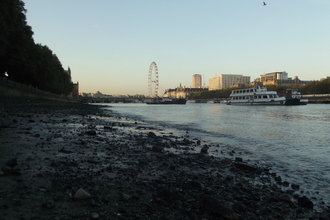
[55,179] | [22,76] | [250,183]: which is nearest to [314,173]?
[250,183]

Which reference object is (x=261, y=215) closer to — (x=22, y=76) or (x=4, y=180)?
(x=4, y=180)

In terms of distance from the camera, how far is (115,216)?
10.2ft

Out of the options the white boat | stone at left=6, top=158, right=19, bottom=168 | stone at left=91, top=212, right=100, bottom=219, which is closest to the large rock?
stone at left=91, top=212, right=100, bottom=219

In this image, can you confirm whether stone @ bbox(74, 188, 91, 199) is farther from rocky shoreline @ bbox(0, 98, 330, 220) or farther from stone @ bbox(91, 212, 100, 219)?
stone @ bbox(91, 212, 100, 219)

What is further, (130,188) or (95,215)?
(130,188)

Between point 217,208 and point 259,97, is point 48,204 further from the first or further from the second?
point 259,97

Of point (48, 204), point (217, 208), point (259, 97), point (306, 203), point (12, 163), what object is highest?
point (259, 97)

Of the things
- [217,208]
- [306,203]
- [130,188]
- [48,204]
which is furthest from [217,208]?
[48,204]

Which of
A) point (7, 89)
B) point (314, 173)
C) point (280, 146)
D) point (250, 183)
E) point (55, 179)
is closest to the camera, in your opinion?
point (55, 179)

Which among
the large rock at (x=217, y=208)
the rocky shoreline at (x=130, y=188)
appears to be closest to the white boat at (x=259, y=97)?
the rocky shoreline at (x=130, y=188)

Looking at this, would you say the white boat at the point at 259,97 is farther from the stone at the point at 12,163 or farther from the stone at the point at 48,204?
the stone at the point at 48,204

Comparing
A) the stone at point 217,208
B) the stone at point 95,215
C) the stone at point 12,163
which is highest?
the stone at point 12,163

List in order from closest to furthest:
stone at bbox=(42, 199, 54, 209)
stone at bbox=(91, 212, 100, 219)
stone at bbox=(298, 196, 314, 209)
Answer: stone at bbox=(91, 212, 100, 219)
stone at bbox=(42, 199, 54, 209)
stone at bbox=(298, 196, 314, 209)

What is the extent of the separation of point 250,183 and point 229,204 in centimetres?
164
